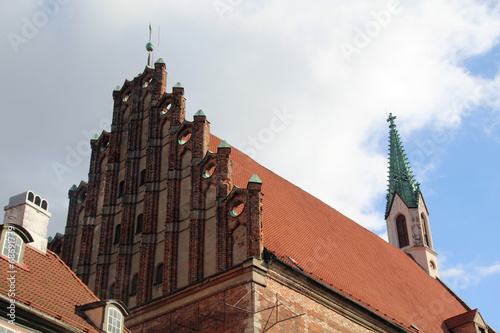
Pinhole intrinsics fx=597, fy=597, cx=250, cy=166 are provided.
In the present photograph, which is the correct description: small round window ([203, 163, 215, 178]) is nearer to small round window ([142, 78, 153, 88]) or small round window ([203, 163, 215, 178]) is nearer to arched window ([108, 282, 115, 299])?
arched window ([108, 282, 115, 299])

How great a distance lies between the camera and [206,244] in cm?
1700

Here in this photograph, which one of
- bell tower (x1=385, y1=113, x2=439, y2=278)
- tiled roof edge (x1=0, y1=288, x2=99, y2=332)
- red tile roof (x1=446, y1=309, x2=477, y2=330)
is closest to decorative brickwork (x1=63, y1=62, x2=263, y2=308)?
tiled roof edge (x1=0, y1=288, x2=99, y2=332)

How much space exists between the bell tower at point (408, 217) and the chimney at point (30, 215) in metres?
24.8

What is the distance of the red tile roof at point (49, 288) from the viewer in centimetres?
1106

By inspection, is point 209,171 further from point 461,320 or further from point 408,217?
point 408,217

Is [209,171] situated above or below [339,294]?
above

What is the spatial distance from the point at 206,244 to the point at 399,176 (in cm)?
2424

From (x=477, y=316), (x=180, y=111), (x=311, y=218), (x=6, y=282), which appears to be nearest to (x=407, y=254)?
(x=477, y=316)

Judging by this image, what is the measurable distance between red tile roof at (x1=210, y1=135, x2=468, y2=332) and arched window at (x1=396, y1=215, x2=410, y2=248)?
6455mm

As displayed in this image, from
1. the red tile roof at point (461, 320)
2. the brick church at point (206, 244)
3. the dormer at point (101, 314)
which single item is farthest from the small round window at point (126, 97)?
the red tile roof at point (461, 320)

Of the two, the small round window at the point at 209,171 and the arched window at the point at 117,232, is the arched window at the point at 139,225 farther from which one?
the small round window at the point at 209,171

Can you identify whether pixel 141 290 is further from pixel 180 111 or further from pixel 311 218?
pixel 311 218

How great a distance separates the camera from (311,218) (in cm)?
2303

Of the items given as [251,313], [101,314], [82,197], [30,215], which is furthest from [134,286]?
[101,314]
